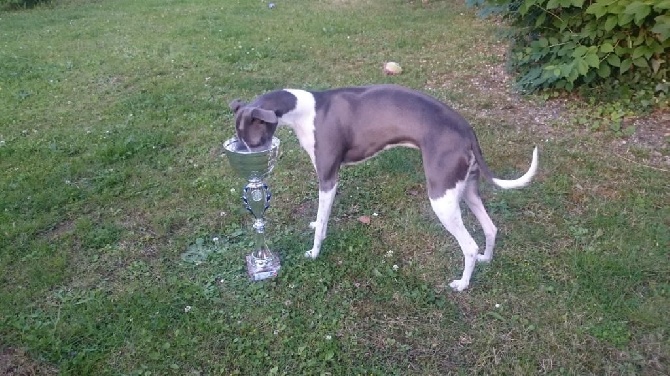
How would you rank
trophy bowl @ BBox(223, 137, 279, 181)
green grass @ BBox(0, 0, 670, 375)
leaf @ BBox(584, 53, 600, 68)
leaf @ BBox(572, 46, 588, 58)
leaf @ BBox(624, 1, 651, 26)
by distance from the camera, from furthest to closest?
leaf @ BBox(572, 46, 588, 58) → leaf @ BBox(584, 53, 600, 68) → leaf @ BBox(624, 1, 651, 26) → trophy bowl @ BBox(223, 137, 279, 181) → green grass @ BBox(0, 0, 670, 375)

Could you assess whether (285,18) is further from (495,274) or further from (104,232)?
(495,274)

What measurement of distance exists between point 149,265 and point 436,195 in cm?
194

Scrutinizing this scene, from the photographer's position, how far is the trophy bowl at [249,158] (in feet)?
9.99

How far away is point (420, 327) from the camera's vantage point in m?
3.05

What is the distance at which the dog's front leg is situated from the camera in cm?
332

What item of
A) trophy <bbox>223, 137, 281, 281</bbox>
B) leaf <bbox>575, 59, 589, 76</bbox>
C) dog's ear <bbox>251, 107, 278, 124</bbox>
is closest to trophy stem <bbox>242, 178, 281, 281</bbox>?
trophy <bbox>223, 137, 281, 281</bbox>

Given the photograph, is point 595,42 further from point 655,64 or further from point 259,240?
point 259,240

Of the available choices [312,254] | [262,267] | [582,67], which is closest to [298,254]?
[312,254]

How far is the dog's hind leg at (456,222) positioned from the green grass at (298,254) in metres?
0.10

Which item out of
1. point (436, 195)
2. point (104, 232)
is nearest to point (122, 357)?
point (104, 232)

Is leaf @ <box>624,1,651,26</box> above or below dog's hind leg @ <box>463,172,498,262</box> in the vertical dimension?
above

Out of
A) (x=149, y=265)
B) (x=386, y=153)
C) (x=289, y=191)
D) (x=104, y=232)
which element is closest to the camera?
(x=149, y=265)

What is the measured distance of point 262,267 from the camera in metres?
3.45

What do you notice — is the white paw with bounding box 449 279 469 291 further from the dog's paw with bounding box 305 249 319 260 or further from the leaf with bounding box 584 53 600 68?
the leaf with bounding box 584 53 600 68
